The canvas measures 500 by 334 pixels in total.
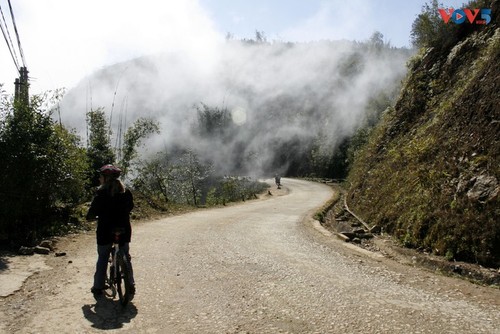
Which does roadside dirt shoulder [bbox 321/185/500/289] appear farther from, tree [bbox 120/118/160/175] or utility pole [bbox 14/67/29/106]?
tree [bbox 120/118/160/175]

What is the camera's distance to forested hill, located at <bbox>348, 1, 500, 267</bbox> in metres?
7.69

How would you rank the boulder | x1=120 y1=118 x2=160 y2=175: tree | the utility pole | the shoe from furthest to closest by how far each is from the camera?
x1=120 y1=118 x2=160 y2=175: tree
the utility pole
the boulder
the shoe

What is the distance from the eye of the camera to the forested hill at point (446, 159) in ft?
25.2

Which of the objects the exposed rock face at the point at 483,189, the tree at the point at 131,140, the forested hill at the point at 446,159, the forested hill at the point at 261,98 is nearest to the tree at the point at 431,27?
the forested hill at the point at 446,159

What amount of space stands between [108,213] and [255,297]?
2.58 m

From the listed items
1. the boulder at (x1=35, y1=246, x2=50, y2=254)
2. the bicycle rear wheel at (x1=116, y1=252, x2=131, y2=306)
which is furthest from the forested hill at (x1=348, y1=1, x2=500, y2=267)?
the boulder at (x1=35, y1=246, x2=50, y2=254)

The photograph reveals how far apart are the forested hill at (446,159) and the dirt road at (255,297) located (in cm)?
129

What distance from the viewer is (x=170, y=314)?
5.18m

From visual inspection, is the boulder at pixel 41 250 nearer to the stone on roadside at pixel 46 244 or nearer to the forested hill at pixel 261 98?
the stone on roadside at pixel 46 244

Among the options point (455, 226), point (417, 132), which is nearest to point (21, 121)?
point (455, 226)

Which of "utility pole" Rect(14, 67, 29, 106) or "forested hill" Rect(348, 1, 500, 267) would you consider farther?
"utility pole" Rect(14, 67, 29, 106)

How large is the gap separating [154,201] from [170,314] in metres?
14.2

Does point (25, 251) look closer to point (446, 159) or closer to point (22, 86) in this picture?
point (22, 86)

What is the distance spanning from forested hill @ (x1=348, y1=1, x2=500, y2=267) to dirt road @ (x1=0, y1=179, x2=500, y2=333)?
1291 millimetres
